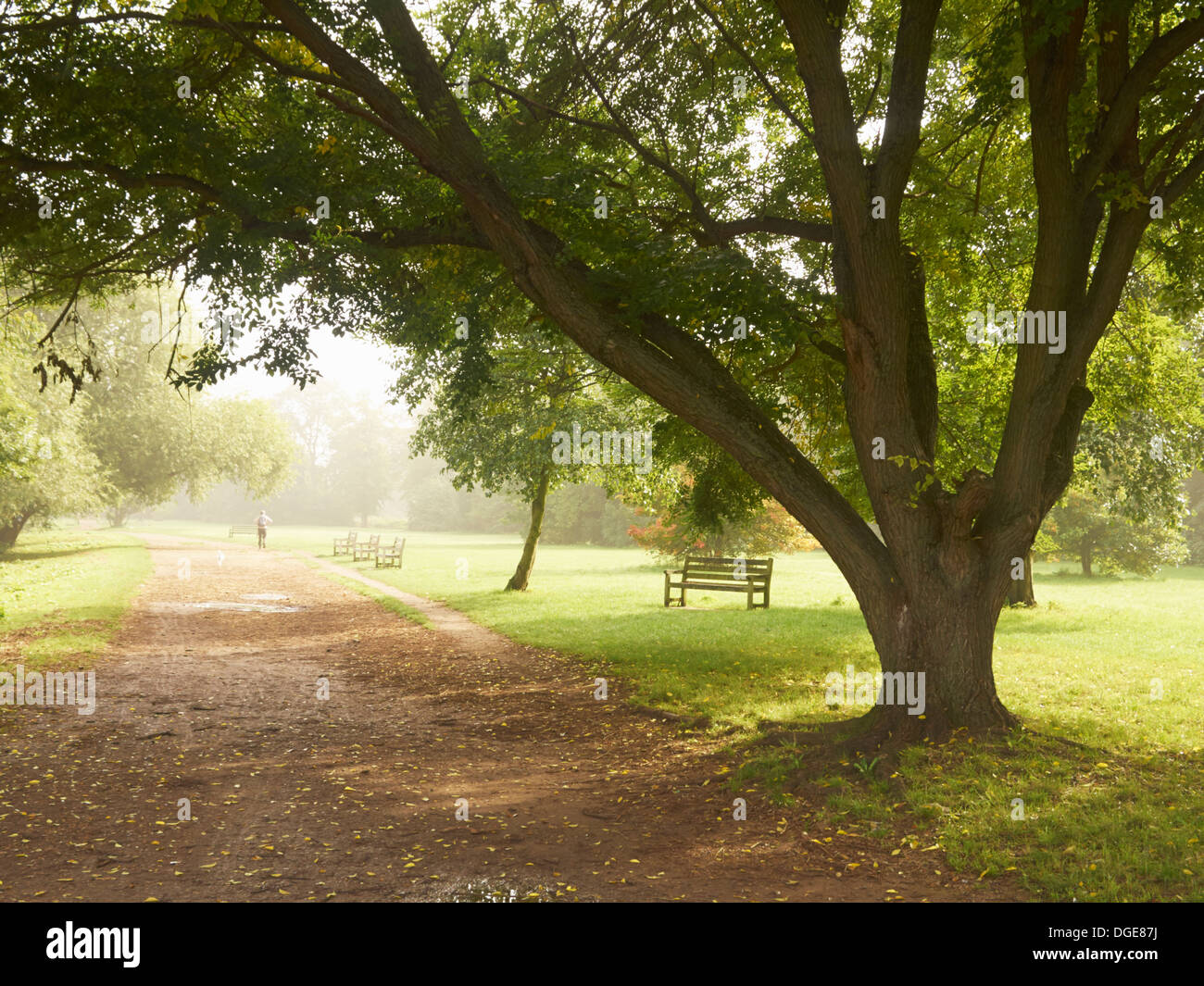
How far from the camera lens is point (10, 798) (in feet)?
20.9

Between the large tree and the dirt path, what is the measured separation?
92.7 inches

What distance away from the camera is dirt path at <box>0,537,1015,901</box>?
5.06 m

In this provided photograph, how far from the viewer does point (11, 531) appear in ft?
113

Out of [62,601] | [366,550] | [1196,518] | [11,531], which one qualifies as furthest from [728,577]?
[1196,518]

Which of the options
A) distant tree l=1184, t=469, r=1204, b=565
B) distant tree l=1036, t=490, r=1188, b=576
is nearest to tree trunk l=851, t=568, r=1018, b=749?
distant tree l=1036, t=490, r=1188, b=576

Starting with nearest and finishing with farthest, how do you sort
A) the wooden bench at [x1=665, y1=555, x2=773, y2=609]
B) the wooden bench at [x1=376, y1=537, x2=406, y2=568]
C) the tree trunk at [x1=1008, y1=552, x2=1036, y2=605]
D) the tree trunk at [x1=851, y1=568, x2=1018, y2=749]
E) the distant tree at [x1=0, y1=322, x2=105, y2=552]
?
the tree trunk at [x1=851, y1=568, x2=1018, y2=749] → the wooden bench at [x1=665, y1=555, x2=773, y2=609] → the tree trunk at [x1=1008, y1=552, x2=1036, y2=605] → the distant tree at [x1=0, y1=322, x2=105, y2=552] → the wooden bench at [x1=376, y1=537, x2=406, y2=568]

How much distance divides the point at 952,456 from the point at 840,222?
17.8 feet

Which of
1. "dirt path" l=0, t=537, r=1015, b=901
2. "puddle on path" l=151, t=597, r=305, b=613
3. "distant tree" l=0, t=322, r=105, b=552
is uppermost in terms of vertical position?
"distant tree" l=0, t=322, r=105, b=552

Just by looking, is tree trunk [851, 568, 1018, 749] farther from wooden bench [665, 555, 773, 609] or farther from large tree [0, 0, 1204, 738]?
wooden bench [665, 555, 773, 609]

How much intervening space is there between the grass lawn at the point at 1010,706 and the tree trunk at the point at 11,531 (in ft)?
70.1

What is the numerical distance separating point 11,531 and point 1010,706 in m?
38.6

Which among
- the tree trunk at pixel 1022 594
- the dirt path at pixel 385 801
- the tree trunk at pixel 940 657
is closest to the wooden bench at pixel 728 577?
the tree trunk at pixel 1022 594

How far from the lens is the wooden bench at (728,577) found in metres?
19.9

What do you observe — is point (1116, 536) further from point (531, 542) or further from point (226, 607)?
point (226, 607)
